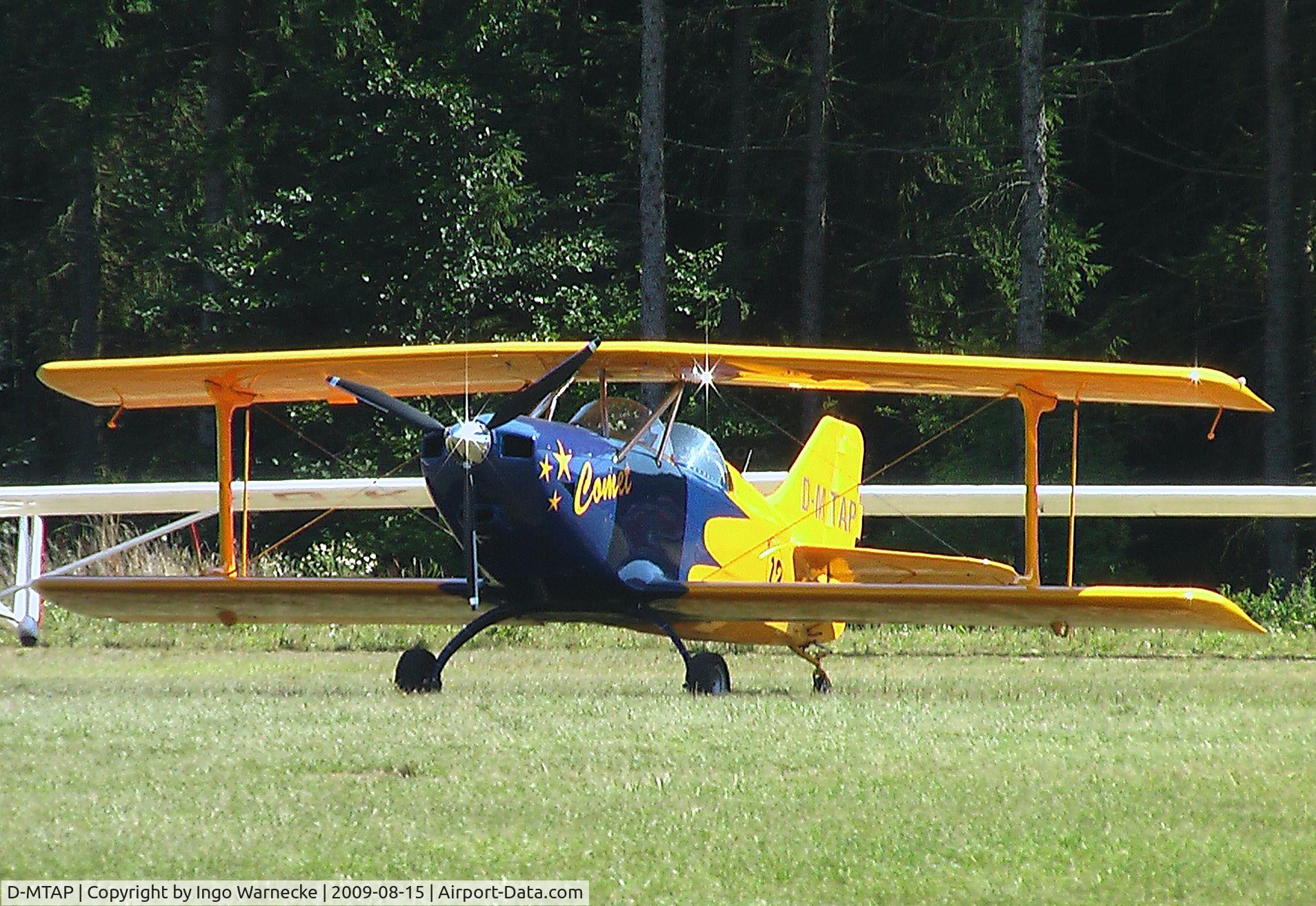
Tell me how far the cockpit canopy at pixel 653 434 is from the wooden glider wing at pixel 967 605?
3.45 ft

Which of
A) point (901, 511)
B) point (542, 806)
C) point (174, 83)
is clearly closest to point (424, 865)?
point (542, 806)

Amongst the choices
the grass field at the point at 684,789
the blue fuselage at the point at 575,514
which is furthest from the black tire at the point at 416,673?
the blue fuselage at the point at 575,514

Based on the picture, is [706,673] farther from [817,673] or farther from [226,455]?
[226,455]

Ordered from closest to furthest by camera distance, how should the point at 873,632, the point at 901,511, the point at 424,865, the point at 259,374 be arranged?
the point at 424,865, the point at 259,374, the point at 901,511, the point at 873,632

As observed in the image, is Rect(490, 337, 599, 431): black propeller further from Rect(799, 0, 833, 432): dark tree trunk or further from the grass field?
Rect(799, 0, 833, 432): dark tree trunk

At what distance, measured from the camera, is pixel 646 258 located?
26.0 metres

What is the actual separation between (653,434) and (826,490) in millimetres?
2951

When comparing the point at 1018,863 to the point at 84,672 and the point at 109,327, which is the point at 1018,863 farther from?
the point at 109,327

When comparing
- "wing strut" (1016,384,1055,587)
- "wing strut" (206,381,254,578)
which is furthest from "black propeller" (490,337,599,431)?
"wing strut" (1016,384,1055,587)

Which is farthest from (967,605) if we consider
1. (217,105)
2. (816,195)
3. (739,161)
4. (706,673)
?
(217,105)

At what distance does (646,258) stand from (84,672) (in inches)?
569

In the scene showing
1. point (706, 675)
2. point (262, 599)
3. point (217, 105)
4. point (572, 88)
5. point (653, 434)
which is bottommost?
point (706, 675)

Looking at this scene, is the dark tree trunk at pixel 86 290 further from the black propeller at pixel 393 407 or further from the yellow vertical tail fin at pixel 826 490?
the black propeller at pixel 393 407

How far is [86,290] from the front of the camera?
32906mm
